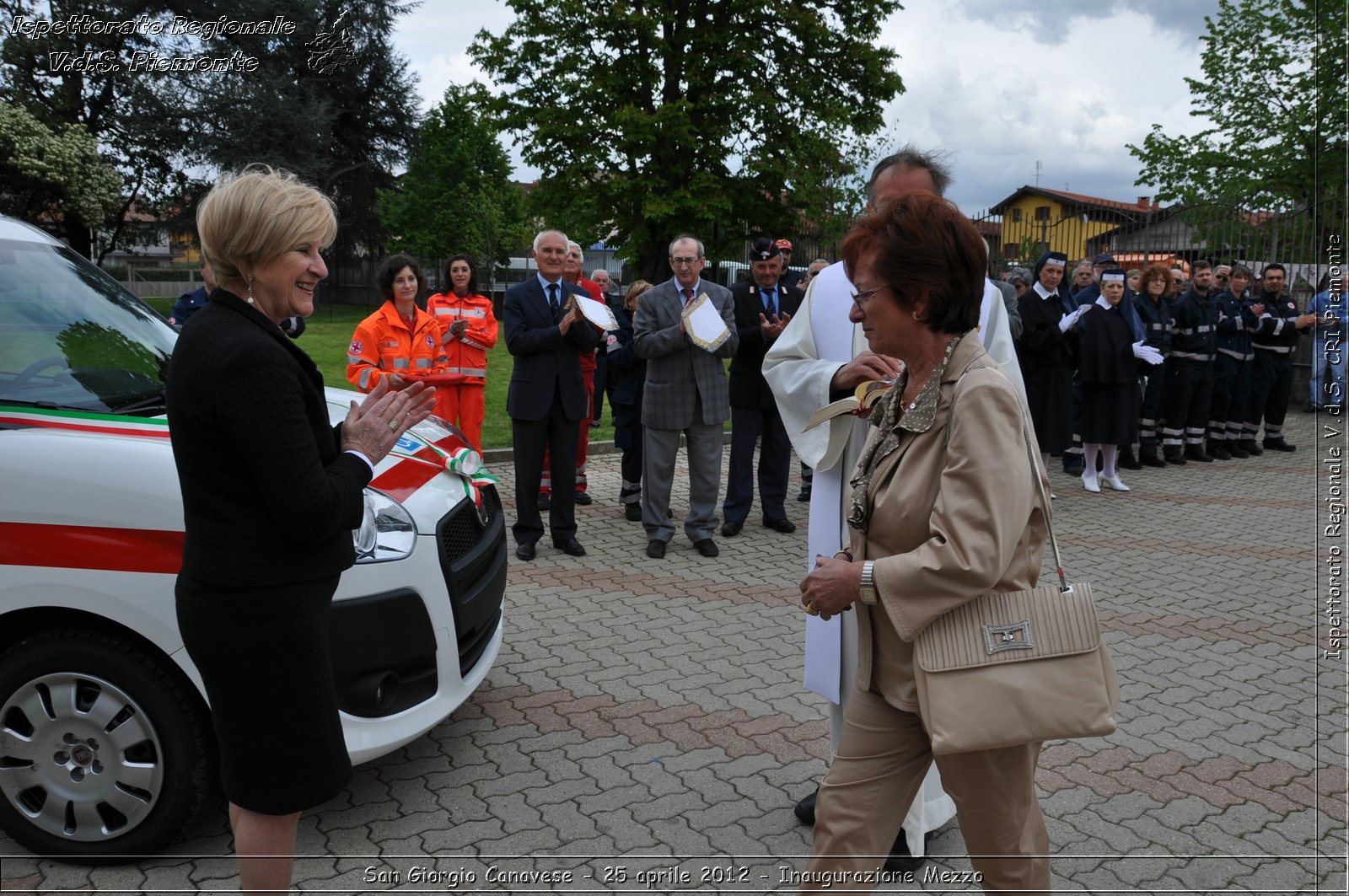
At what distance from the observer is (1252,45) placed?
24.3 metres

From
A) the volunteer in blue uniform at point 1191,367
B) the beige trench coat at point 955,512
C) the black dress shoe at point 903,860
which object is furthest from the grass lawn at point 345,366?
the volunteer in blue uniform at point 1191,367

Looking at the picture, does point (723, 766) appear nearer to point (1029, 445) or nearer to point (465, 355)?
point (1029, 445)

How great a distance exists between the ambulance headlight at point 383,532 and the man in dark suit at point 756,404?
4903mm

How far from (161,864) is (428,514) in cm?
142

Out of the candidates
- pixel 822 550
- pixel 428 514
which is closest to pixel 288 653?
pixel 428 514

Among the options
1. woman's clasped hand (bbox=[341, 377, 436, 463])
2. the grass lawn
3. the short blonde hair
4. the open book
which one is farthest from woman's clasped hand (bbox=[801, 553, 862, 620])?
the grass lawn

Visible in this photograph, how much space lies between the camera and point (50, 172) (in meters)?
29.8

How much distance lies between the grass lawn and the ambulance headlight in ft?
8.57

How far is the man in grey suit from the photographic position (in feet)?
24.7

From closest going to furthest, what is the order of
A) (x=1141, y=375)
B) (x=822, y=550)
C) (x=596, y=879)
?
(x=596, y=879) < (x=822, y=550) < (x=1141, y=375)

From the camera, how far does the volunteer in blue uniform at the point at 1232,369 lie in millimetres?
12750

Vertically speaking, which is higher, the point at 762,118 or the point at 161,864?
the point at 762,118

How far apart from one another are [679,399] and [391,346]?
2.22m

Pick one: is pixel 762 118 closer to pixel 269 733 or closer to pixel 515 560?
pixel 515 560
